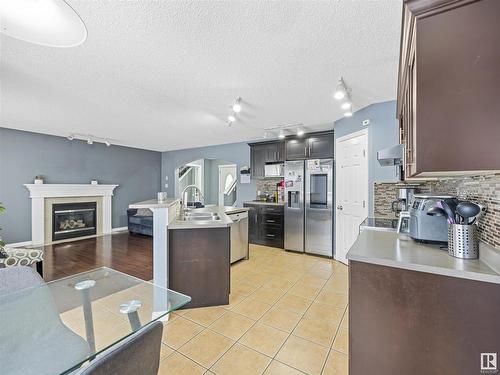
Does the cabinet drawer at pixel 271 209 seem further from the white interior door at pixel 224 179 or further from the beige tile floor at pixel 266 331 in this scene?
the white interior door at pixel 224 179

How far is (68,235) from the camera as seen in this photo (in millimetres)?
5039

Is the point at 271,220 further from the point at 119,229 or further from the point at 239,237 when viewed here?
the point at 119,229

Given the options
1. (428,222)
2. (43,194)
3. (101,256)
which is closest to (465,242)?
(428,222)

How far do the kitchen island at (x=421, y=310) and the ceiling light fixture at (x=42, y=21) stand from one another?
2.03 meters

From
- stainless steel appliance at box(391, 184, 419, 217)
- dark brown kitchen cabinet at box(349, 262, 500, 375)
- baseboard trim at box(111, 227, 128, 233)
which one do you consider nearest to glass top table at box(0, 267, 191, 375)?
dark brown kitchen cabinet at box(349, 262, 500, 375)

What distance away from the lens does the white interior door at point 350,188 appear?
3168 millimetres

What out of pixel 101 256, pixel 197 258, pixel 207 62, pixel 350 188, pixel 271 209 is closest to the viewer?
pixel 207 62

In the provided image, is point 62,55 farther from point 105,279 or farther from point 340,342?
point 340,342

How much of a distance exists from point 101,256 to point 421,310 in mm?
4581

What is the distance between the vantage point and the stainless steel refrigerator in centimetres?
389

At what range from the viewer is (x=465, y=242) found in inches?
44.8

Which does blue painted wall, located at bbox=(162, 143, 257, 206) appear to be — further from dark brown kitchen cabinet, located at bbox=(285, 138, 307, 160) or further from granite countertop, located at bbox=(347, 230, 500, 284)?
granite countertop, located at bbox=(347, 230, 500, 284)

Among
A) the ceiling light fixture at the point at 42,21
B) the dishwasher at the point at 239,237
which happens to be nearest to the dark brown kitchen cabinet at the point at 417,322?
the ceiling light fixture at the point at 42,21

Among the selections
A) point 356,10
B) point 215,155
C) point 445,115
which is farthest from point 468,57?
point 215,155
